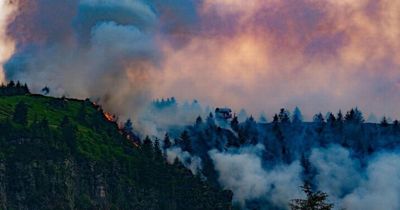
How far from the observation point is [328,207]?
76438mm

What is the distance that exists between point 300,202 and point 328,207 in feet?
10.4

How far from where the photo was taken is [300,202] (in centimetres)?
7756
